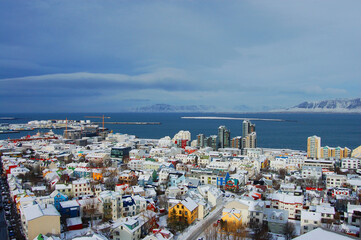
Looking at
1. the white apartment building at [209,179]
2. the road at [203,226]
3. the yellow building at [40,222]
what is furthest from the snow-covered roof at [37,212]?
the white apartment building at [209,179]

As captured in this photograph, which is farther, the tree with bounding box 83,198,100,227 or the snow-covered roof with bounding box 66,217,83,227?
the tree with bounding box 83,198,100,227

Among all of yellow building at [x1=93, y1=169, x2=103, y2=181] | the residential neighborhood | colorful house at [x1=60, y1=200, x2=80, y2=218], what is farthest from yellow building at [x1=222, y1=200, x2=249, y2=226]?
yellow building at [x1=93, y1=169, x2=103, y2=181]

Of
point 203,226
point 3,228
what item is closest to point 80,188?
point 3,228

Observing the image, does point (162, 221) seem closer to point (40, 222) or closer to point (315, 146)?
point (40, 222)

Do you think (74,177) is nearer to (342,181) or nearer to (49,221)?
(49,221)

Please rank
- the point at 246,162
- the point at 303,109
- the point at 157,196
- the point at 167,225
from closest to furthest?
the point at 167,225 → the point at 157,196 → the point at 246,162 → the point at 303,109

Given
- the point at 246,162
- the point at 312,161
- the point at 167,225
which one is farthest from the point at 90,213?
the point at 312,161

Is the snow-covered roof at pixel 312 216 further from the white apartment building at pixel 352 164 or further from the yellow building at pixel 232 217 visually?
the white apartment building at pixel 352 164

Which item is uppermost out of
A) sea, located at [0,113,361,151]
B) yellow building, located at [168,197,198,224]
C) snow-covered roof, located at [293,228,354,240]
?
snow-covered roof, located at [293,228,354,240]

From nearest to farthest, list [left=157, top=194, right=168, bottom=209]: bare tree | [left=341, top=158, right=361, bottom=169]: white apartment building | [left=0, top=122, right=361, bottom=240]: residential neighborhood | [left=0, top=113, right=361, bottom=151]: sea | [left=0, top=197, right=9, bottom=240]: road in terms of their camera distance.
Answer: [left=0, top=122, right=361, bottom=240]: residential neighborhood, [left=0, top=197, right=9, bottom=240]: road, [left=157, top=194, right=168, bottom=209]: bare tree, [left=341, top=158, right=361, bottom=169]: white apartment building, [left=0, top=113, right=361, bottom=151]: sea

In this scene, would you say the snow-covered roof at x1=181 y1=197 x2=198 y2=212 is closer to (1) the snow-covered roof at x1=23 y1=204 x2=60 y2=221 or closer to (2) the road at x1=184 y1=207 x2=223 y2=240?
(2) the road at x1=184 y1=207 x2=223 y2=240

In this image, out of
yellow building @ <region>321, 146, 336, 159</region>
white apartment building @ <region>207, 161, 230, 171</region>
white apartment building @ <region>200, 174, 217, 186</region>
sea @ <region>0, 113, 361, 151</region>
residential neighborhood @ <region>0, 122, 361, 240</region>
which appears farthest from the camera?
sea @ <region>0, 113, 361, 151</region>
